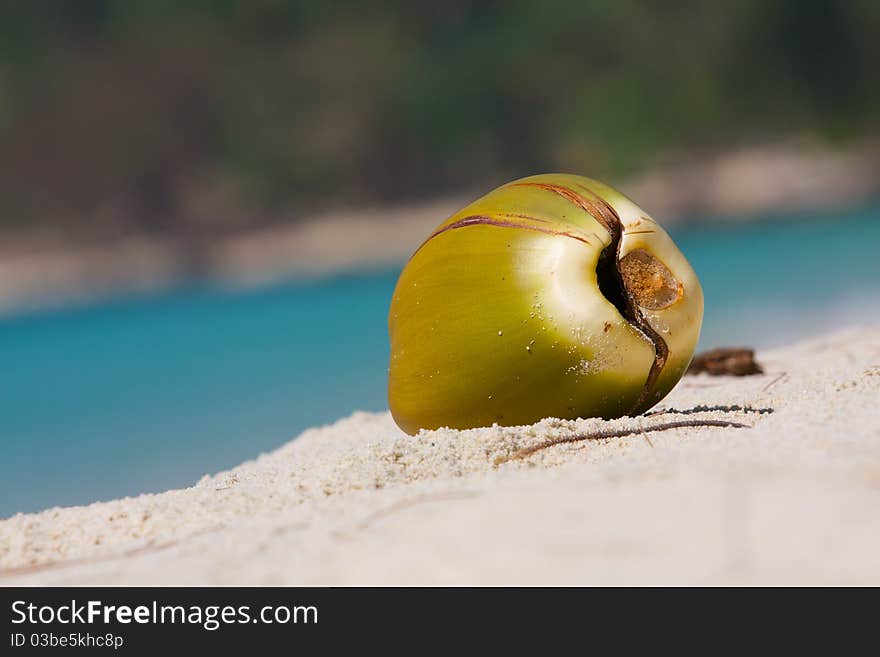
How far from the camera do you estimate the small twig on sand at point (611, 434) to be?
1818mm

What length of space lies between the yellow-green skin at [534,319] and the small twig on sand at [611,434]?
0.52 ft

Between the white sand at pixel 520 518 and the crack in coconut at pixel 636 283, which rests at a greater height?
the crack in coconut at pixel 636 283

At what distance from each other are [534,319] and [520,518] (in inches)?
33.1

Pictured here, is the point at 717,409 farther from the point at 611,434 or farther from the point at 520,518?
the point at 520,518

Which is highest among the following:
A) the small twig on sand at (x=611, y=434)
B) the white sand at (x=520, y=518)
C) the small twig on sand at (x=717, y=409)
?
the small twig on sand at (x=717, y=409)

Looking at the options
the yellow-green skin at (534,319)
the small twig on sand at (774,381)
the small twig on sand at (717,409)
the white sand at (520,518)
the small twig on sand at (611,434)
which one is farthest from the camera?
the small twig on sand at (774,381)

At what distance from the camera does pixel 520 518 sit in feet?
4.09

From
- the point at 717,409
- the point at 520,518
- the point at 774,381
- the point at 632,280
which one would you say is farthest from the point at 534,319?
the point at 774,381

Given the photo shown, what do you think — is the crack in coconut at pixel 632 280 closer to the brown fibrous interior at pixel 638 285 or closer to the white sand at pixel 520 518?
the brown fibrous interior at pixel 638 285

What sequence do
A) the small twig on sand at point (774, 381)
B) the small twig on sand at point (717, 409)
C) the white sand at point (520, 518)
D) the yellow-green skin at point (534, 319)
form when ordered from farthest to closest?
the small twig on sand at point (774, 381) → the small twig on sand at point (717, 409) → the yellow-green skin at point (534, 319) → the white sand at point (520, 518)

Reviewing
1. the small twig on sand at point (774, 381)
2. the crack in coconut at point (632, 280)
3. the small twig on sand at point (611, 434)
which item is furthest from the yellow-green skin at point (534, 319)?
the small twig on sand at point (774, 381)

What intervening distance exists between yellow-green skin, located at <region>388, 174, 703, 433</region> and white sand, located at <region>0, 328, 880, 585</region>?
169mm
